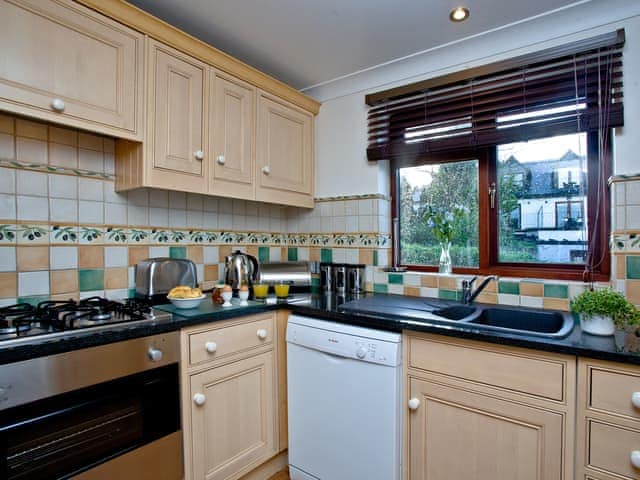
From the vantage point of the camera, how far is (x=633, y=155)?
4.94 ft

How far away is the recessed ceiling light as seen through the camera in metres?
1.61

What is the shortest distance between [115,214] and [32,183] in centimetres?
34

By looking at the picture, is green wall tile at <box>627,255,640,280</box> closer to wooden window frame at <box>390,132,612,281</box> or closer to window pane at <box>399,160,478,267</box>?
wooden window frame at <box>390,132,612,281</box>

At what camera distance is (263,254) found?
2.50 metres

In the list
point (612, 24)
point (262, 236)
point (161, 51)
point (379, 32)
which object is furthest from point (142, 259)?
point (612, 24)

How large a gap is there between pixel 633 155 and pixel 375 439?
5.26ft

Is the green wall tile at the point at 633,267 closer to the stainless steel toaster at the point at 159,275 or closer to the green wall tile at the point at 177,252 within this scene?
the stainless steel toaster at the point at 159,275

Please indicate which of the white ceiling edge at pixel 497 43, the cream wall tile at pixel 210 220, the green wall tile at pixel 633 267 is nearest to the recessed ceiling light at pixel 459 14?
the white ceiling edge at pixel 497 43

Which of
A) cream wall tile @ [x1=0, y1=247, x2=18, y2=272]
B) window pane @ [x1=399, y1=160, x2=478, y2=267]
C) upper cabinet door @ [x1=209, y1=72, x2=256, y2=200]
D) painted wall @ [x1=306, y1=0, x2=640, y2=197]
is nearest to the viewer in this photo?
cream wall tile @ [x1=0, y1=247, x2=18, y2=272]

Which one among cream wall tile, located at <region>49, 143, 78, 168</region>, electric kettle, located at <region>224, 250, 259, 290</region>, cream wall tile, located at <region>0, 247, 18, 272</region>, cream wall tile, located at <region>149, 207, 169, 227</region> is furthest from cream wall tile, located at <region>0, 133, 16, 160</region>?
electric kettle, located at <region>224, 250, 259, 290</region>

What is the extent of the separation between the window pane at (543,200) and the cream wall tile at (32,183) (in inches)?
86.4

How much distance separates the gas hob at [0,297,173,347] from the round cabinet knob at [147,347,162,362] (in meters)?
0.11

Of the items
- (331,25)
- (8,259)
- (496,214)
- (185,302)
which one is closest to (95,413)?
(185,302)

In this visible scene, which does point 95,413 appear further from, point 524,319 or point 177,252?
point 524,319
